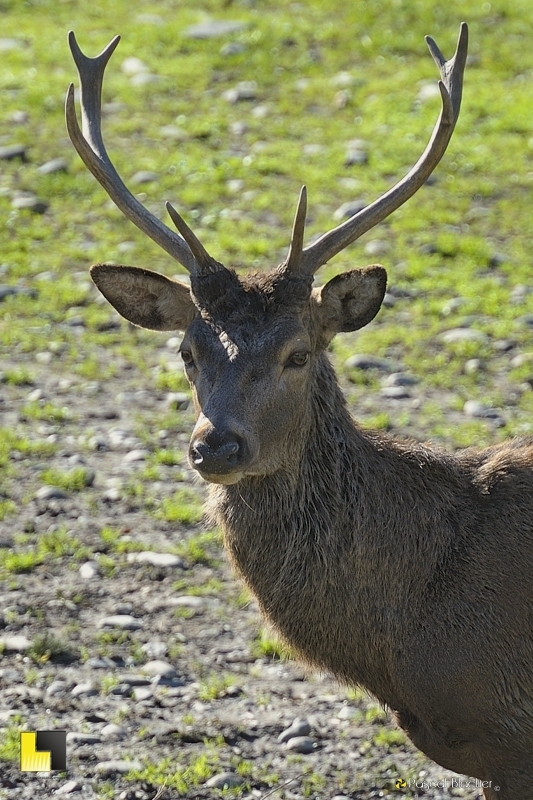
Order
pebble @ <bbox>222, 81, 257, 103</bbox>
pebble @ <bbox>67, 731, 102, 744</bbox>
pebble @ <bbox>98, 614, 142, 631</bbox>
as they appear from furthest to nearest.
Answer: pebble @ <bbox>222, 81, 257, 103</bbox>, pebble @ <bbox>98, 614, 142, 631</bbox>, pebble @ <bbox>67, 731, 102, 744</bbox>

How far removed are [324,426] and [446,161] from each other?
827 cm

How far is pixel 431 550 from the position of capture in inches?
219

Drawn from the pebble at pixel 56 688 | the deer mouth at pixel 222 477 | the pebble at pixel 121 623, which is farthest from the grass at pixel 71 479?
the deer mouth at pixel 222 477

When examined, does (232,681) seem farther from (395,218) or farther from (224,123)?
(224,123)

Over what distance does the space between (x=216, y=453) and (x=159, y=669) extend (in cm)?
205

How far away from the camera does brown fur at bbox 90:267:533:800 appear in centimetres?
525

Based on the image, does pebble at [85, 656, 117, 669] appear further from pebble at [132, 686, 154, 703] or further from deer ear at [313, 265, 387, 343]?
deer ear at [313, 265, 387, 343]

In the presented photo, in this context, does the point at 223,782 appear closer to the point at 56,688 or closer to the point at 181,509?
the point at 56,688

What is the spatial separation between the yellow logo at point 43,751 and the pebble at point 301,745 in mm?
1059

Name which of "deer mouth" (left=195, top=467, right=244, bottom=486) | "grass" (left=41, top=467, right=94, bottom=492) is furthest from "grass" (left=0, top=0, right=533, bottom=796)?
"deer mouth" (left=195, top=467, right=244, bottom=486)

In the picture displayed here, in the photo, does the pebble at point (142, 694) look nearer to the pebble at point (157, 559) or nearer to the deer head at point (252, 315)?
the pebble at point (157, 559)

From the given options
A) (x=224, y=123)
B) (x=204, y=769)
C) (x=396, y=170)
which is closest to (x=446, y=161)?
(x=396, y=170)

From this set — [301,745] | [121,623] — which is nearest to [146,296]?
[121,623]

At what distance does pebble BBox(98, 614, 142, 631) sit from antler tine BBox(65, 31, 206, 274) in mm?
2134
